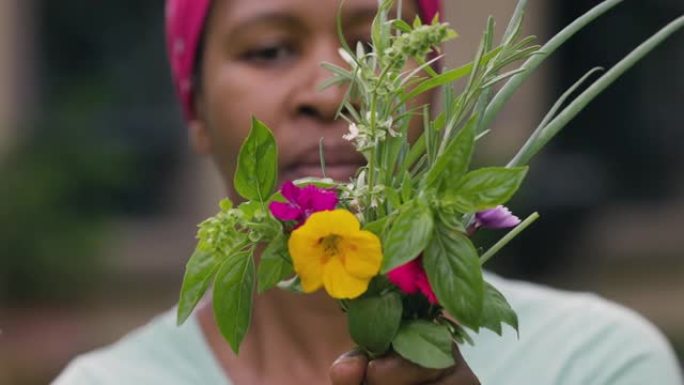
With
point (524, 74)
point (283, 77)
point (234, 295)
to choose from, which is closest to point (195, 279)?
point (234, 295)

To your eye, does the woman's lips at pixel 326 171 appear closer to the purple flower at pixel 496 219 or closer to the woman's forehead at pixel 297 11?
the woman's forehead at pixel 297 11

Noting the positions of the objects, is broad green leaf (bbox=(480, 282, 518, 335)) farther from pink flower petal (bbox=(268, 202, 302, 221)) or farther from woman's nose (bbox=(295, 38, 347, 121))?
woman's nose (bbox=(295, 38, 347, 121))

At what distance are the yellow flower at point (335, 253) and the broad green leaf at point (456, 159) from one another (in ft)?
0.31

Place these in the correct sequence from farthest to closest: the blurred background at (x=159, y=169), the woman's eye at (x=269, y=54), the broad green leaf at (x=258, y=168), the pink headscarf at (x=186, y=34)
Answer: the blurred background at (x=159, y=169)
the pink headscarf at (x=186, y=34)
the woman's eye at (x=269, y=54)
the broad green leaf at (x=258, y=168)

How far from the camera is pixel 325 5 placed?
3.04 metres

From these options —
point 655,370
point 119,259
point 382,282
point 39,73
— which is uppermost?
point 382,282

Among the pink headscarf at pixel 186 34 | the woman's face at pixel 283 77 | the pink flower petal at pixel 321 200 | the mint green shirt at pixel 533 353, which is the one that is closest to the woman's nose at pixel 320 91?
the woman's face at pixel 283 77

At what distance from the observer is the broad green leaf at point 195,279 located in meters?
2.17

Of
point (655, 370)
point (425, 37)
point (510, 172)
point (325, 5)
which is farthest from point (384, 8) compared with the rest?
point (655, 370)

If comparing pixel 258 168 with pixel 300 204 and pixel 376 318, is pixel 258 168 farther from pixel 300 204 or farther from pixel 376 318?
pixel 376 318

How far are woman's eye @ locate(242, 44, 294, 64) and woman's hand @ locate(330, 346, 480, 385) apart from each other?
97cm

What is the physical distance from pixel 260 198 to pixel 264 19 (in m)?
1.00

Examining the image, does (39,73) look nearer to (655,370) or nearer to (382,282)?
(655,370)

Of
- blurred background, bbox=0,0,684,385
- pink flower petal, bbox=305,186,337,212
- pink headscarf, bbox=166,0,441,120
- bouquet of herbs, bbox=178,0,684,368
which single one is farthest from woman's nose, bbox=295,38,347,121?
blurred background, bbox=0,0,684,385
